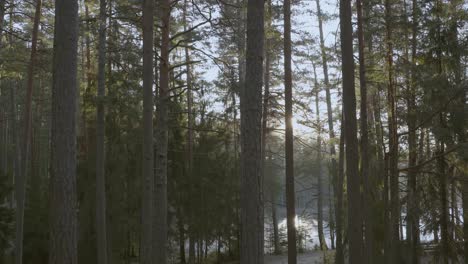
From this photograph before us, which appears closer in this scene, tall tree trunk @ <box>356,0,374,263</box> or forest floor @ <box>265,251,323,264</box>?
tall tree trunk @ <box>356,0,374,263</box>

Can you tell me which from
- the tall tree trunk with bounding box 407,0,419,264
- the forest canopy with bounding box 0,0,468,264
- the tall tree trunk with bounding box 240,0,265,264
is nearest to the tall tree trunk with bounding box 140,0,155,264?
the forest canopy with bounding box 0,0,468,264

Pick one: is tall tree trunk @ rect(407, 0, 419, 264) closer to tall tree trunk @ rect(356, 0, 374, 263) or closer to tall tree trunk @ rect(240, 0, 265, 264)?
tall tree trunk @ rect(356, 0, 374, 263)

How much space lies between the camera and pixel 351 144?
376 inches

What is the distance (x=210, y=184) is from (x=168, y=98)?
34.8 ft

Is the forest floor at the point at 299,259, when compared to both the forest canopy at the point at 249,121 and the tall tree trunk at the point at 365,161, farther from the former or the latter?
the tall tree trunk at the point at 365,161

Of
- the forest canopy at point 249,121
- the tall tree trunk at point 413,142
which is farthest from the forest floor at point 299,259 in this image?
the tall tree trunk at point 413,142

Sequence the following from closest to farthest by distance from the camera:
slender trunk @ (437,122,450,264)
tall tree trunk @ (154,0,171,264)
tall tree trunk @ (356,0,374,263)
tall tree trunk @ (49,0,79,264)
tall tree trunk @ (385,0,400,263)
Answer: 1. tall tree trunk @ (49,0,79,264)
2. tall tree trunk @ (154,0,171,264)
3. tall tree trunk @ (356,0,374,263)
4. slender trunk @ (437,122,450,264)
5. tall tree trunk @ (385,0,400,263)

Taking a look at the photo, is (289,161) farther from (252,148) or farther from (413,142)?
(252,148)

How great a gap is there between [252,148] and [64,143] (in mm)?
2555

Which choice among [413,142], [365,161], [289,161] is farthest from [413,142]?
[289,161]

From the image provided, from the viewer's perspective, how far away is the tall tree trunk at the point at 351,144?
30.7 feet

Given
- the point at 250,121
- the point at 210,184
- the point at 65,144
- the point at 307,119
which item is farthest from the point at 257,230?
the point at 210,184

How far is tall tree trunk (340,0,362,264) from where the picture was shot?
9.35 meters

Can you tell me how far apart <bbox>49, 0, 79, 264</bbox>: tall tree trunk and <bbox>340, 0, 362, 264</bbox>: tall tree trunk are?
5579mm
